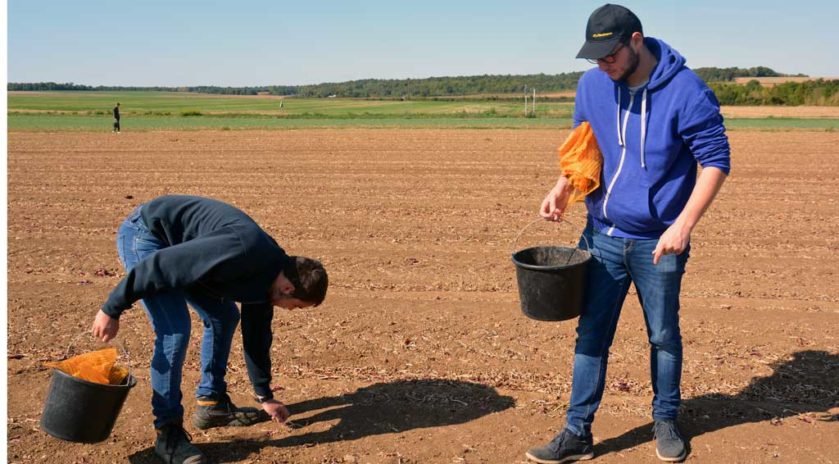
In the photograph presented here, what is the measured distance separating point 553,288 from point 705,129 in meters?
1.04

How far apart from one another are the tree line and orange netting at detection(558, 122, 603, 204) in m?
60.6

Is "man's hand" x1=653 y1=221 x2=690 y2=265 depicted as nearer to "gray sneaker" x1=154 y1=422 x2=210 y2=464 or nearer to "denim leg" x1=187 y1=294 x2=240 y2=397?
"denim leg" x1=187 y1=294 x2=240 y2=397

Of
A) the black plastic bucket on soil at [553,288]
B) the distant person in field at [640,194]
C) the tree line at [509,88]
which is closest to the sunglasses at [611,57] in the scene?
the distant person in field at [640,194]

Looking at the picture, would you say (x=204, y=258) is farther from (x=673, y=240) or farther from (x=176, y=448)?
(x=673, y=240)

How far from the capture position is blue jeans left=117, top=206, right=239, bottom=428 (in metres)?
4.00

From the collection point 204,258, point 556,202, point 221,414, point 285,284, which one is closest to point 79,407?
point 221,414

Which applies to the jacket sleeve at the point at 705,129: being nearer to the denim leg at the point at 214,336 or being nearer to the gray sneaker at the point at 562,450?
the gray sneaker at the point at 562,450

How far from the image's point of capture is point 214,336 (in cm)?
442

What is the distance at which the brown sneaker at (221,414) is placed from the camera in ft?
15.1

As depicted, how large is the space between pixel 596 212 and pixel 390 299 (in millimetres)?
3284

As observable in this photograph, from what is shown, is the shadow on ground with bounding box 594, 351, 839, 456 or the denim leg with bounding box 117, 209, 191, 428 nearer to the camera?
the denim leg with bounding box 117, 209, 191, 428

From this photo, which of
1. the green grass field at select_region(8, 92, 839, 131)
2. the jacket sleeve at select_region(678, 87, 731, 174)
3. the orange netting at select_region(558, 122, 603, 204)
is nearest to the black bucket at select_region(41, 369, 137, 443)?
the orange netting at select_region(558, 122, 603, 204)

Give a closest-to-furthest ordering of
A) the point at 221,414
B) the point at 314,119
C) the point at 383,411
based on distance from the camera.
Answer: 1. the point at 221,414
2. the point at 383,411
3. the point at 314,119

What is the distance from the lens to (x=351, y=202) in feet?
42.2
